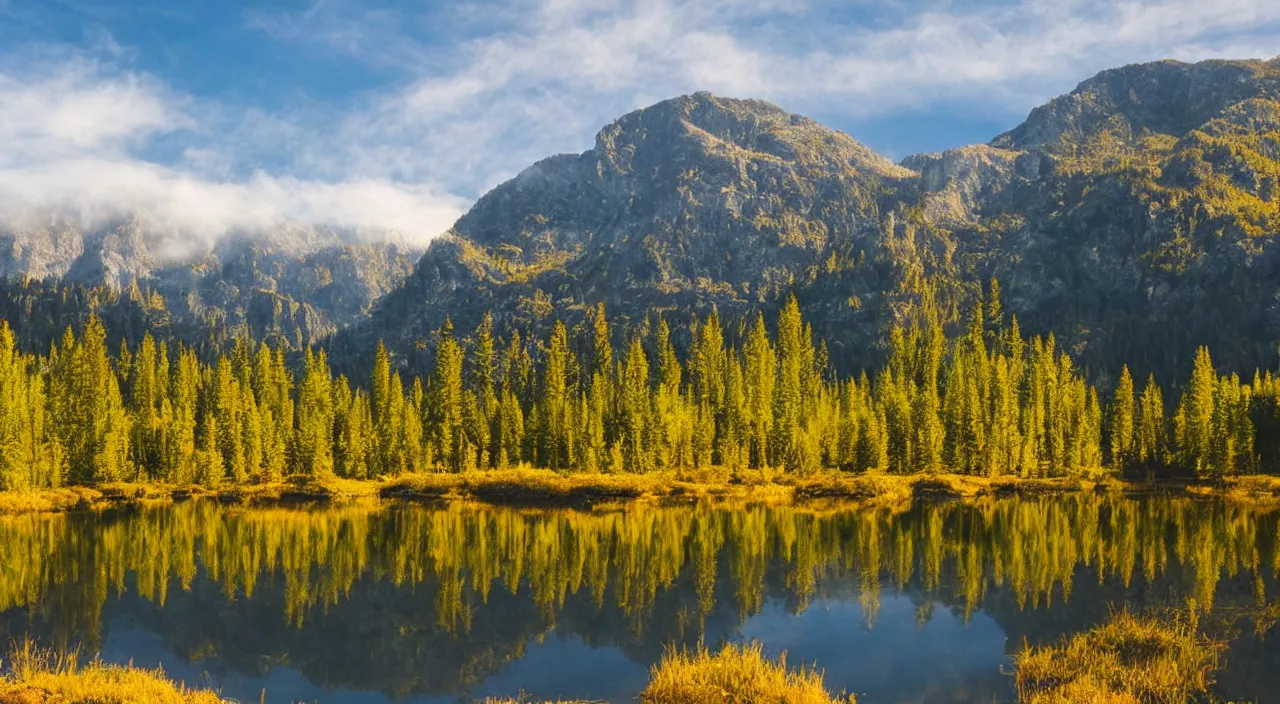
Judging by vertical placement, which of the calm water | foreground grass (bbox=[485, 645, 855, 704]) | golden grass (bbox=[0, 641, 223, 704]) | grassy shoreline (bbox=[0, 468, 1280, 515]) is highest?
golden grass (bbox=[0, 641, 223, 704])

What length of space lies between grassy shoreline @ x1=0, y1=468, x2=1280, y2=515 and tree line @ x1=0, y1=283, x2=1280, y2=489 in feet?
25.4

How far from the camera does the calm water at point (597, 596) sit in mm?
32906

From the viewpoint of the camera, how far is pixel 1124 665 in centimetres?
2872

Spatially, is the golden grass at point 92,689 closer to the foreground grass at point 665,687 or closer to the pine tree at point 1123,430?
the foreground grass at point 665,687

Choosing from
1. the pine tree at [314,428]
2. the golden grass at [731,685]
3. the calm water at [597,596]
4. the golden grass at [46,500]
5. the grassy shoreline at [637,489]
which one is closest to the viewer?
the golden grass at [731,685]

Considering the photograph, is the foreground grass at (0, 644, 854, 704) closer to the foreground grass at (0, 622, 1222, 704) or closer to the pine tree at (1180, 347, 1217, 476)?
the foreground grass at (0, 622, 1222, 704)

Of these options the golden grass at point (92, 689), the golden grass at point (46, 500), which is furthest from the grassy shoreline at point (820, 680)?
the golden grass at point (46, 500)

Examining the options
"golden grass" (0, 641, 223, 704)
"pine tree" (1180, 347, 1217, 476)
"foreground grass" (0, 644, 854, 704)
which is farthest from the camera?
"pine tree" (1180, 347, 1217, 476)

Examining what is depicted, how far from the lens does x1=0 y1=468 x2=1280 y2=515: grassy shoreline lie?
98375 mm

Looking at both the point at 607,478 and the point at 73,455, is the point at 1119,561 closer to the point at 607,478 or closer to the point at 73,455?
the point at 607,478

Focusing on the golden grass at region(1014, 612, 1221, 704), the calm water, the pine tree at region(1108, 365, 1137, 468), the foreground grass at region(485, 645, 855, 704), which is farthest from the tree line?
the foreground grass at region(485, 645, 855, 704)

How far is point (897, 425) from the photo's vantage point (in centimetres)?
12456

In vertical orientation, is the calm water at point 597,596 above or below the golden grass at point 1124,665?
below

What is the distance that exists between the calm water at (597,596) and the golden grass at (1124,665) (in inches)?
49.4
